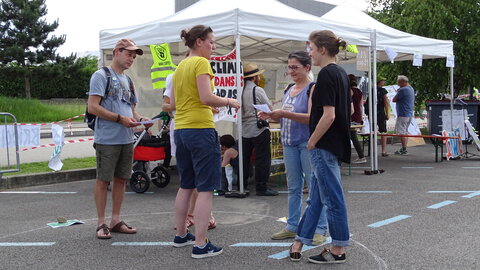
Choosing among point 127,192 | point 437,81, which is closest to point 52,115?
point 437,81

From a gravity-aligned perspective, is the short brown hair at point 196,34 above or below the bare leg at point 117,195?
above

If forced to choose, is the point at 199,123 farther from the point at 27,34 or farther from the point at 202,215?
the point at 27,34

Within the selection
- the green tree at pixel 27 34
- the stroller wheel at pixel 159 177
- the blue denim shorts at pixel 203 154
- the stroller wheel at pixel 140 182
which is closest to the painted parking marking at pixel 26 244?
the blue denim shorts at pixel 203 154

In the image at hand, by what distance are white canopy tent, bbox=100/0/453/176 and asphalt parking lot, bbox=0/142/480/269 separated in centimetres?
184

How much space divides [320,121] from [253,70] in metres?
3.64

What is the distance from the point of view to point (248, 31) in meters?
7.54

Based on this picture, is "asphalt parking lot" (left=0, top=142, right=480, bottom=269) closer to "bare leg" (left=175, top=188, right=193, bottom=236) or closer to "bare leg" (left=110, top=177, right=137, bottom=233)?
"bare leg" (left=110, top=177, right=137, bottom=233)

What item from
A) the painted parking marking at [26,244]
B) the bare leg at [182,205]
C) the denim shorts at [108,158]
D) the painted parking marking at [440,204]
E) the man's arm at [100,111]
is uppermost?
the man's arm at [100,111]

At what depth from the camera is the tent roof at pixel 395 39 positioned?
32.0 feet

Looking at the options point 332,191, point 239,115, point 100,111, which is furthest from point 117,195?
point 239,115

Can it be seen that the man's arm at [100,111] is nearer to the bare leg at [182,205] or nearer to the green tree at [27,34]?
the bare leg at [182,205]

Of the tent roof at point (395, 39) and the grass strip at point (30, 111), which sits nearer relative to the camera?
the tent roof at point (395, 39)

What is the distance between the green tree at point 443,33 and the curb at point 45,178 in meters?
11.4

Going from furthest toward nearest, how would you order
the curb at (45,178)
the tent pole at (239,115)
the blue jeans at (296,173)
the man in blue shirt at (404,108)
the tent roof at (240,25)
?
the man in blue shirt at (404,108) → the curb at (45,178) → the tent roof at (240,25) → the tent pole at (239,115) → the blue jeans at (296,173)
